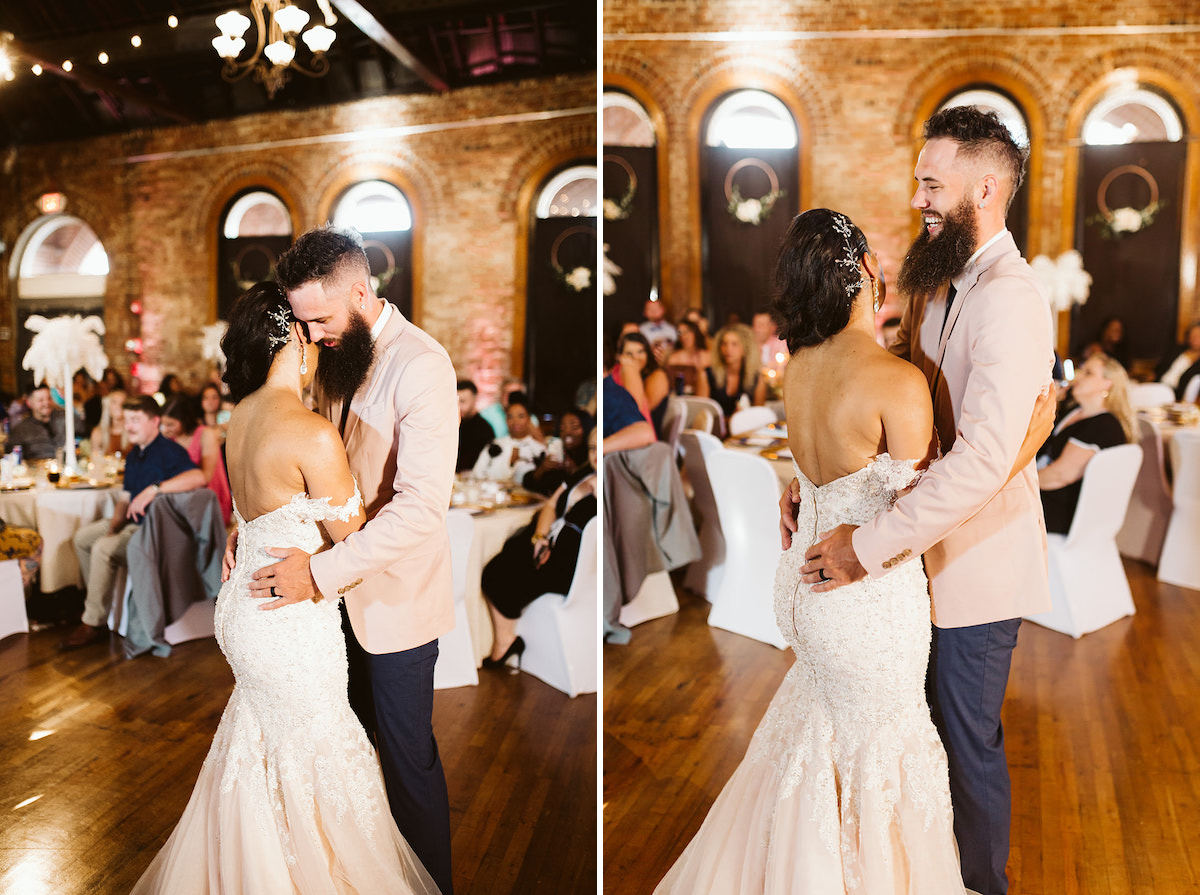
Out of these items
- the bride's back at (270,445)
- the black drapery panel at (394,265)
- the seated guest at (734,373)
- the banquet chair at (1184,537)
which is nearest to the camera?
the bride's back at (270,445)

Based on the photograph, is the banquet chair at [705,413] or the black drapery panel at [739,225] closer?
the black drapery panel at [739,225]

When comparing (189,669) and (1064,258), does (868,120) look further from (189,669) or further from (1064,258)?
(189,669)

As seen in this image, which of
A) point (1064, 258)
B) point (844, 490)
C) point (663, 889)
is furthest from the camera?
point (1064, 258)

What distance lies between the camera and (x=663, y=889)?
225cm

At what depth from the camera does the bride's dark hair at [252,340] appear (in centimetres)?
188

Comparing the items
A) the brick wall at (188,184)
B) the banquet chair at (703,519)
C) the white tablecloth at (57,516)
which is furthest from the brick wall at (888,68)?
the white tablecloth at (57,516)

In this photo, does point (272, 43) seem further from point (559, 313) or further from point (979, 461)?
point (979, 461)

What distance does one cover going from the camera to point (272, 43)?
2.32 meters

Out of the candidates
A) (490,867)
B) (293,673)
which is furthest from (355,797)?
(490,867)

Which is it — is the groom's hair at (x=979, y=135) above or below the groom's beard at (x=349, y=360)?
above

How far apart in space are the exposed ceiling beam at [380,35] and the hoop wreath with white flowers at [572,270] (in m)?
0.77

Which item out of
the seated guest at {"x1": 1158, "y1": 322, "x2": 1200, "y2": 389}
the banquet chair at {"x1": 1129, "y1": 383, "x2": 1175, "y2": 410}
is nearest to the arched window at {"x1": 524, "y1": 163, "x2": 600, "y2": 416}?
the banquet chair at {"x1": 1129, "y1": 383, "x2": 1175, "y2": 410}

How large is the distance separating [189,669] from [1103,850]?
8.92ft

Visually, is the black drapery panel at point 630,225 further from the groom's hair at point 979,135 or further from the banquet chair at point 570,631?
the groom's hair at point 979,135
